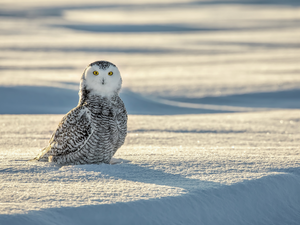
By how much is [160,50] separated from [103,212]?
10.3 m

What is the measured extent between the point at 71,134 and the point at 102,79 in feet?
1.51

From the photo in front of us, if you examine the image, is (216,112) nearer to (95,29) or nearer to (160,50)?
(160,50)

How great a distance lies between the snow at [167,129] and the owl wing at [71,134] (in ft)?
0.50

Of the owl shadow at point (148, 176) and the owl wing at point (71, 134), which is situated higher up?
the owl wing at point (71, 134)

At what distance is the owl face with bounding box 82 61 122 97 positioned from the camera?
3.11 metres

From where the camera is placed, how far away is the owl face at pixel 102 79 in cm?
311

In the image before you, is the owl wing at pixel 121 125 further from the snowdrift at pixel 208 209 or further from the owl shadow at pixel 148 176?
the snowdrift at pixel 208 209

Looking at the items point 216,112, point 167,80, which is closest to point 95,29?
point 167,80

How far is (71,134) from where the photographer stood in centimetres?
310

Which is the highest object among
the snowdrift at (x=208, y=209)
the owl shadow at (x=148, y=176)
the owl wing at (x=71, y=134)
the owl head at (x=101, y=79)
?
the owl head at (x=101, y=79)

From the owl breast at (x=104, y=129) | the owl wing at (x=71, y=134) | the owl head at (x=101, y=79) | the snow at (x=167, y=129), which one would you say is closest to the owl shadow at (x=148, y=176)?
the snow at (x=167, y=129)

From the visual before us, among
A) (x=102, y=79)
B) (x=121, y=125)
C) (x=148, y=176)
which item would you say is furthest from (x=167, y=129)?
(x=148, y=176)

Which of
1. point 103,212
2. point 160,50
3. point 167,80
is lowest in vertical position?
point 103,212

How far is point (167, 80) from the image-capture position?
27.7 feet
